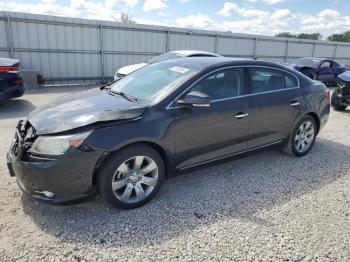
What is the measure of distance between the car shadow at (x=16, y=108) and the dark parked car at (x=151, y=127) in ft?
13.3

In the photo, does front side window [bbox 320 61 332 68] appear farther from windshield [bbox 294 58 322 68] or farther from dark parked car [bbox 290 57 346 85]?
windshield [bbox 294 58 322 68]

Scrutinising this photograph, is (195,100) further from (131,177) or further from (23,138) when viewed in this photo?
(23,138)

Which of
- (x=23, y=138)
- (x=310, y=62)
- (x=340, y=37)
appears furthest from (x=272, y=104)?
(x=340, y=37)

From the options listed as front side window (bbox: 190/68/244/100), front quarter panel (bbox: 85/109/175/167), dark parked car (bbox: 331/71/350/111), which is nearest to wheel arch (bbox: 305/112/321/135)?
front side window (bbox: 190/68/244/100)

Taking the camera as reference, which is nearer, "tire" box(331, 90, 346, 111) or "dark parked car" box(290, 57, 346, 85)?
"tire" box(331, 90, 346, 111)

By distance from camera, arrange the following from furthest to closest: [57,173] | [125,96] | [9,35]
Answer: [9,35] < [125,96] < [57,173]

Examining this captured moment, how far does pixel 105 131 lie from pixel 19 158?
33.7 inches

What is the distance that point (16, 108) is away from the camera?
7859mm

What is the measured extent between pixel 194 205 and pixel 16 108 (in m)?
6.41

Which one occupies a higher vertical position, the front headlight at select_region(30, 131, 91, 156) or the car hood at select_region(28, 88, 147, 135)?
the car hood at select_region(28, 88, 147, 135)

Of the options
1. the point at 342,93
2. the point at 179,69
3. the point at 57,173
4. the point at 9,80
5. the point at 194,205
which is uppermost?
the point at 179,69

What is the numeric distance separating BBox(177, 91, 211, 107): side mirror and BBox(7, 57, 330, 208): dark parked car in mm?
11

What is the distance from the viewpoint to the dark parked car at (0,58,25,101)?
285 inches

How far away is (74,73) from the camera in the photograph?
12.7m
